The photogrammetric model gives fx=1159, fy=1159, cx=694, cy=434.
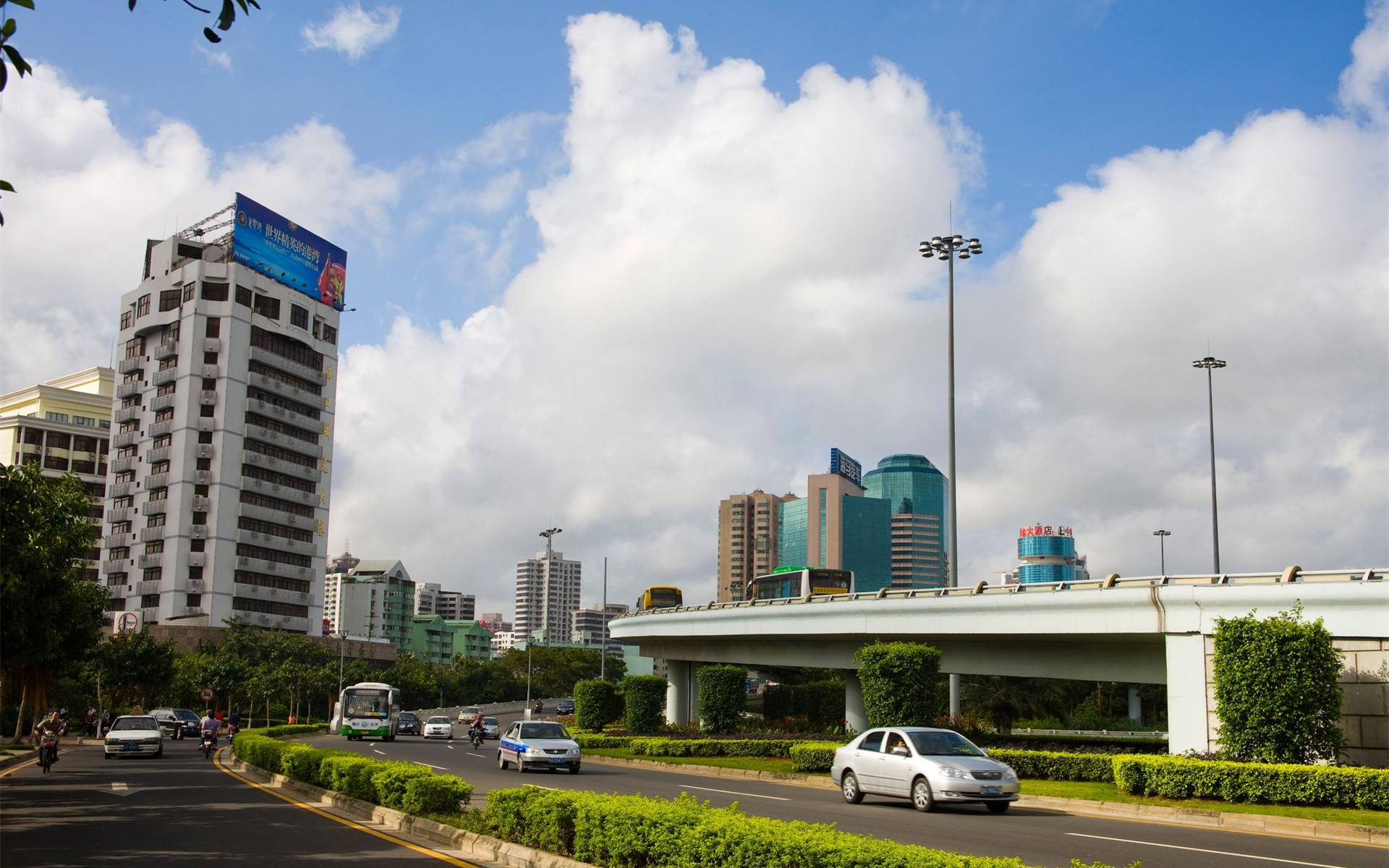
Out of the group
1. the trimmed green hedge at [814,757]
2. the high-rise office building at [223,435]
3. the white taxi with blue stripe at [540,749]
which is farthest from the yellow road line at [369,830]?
the high-rise office building at [223,435]

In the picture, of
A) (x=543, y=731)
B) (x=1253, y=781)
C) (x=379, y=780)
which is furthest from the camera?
(x=543, y=731)

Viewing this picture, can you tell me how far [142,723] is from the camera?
132 feet

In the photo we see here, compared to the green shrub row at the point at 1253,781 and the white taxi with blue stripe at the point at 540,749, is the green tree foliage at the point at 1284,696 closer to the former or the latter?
the green shrub row at the point at 1253,781

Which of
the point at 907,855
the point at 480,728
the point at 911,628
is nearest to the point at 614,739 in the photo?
the point at 480,728

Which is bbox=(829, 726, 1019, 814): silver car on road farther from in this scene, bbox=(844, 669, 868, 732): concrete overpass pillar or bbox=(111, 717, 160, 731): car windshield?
bbox=(111, 717, 160, 731): car windshield

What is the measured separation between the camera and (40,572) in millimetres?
23531

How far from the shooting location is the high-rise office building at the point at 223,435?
102625mm

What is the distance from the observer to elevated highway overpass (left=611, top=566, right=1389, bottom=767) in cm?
2520

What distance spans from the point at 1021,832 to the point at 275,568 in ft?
331

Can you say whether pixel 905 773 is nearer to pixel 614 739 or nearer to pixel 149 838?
pixel 149 838

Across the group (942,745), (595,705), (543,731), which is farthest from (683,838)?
(595,705)

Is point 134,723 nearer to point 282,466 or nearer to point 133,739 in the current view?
point 133,739

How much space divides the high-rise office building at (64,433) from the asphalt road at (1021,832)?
312ft

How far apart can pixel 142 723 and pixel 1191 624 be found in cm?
3399
